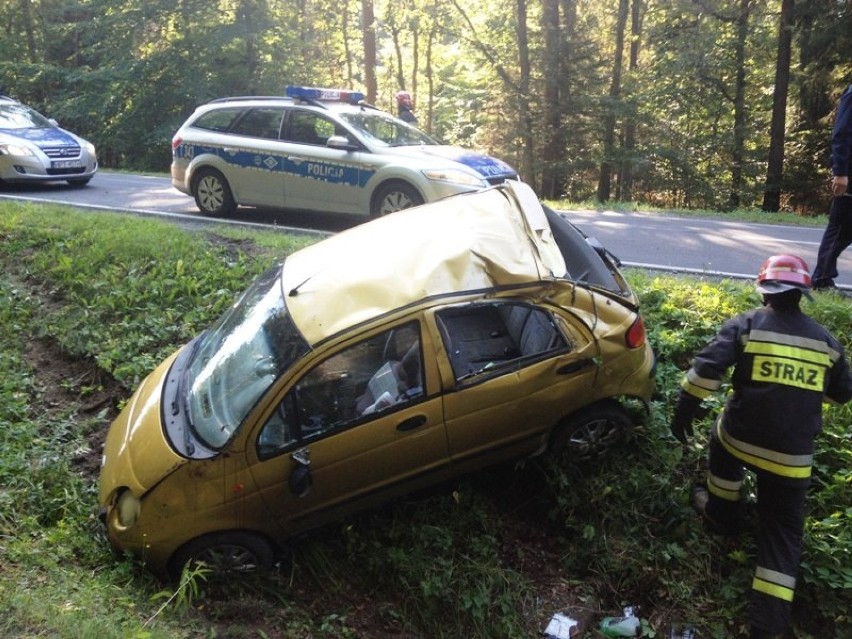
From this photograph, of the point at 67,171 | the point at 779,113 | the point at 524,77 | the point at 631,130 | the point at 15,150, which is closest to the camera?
the point at 15,150

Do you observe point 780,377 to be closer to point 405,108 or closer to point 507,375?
point 507,375

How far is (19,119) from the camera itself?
42.3ft

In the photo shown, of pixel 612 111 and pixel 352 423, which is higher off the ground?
pixel 612 111

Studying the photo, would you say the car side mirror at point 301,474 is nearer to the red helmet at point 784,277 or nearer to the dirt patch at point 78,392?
the dirt patch at point 78,392

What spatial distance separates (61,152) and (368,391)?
10759 mm

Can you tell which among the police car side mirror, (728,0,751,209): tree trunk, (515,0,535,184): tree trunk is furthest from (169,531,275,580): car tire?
(515,0,535,184): tree trunk

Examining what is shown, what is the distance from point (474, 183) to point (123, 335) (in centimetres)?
412

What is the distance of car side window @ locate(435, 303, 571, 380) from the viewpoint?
155 inches

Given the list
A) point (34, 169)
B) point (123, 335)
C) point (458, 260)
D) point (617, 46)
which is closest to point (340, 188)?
point (123, 335)

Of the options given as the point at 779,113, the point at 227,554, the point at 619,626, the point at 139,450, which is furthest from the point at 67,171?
the point at 779,113

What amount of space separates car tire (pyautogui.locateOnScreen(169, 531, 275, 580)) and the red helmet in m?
3.16

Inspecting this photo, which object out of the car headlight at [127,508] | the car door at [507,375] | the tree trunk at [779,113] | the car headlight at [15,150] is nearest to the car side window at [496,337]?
the car door at [507,375]

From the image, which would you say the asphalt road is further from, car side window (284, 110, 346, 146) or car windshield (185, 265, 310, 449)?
car windshield (185, 265, 310, 449)

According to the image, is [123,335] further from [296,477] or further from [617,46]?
[617,46]
